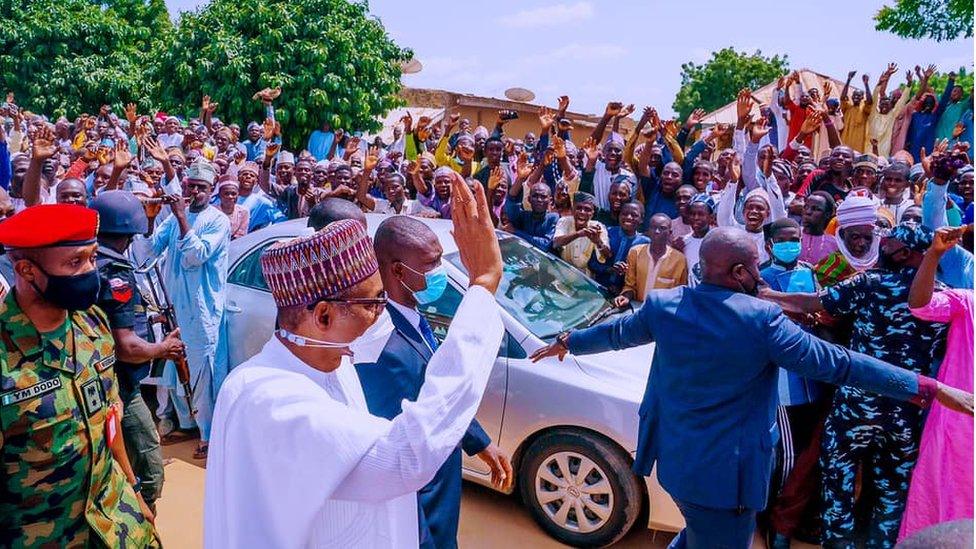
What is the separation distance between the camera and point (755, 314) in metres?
2.83

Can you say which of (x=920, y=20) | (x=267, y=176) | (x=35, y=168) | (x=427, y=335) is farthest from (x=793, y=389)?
(x=920, y=20)

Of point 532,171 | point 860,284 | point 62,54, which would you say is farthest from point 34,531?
point 62,54

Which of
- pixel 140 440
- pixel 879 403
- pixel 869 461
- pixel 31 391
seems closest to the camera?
pixel 31 391

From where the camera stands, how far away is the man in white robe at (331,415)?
5.03 ft

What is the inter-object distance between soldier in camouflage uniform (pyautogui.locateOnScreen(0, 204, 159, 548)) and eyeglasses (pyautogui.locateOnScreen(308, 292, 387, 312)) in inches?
41.8

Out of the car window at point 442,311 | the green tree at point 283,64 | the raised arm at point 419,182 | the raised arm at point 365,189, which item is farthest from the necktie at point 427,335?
the green tree at point 283,64

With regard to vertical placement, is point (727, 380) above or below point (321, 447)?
below

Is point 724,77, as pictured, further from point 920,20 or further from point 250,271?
point 250,271

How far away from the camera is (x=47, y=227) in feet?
7.56

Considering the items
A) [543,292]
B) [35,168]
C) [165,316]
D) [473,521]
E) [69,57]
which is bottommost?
[473,521]

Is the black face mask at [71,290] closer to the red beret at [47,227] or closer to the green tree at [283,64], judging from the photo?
the red beret at [47,227]

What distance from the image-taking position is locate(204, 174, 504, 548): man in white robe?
1.53 meters

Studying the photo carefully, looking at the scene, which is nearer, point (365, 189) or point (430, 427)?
point (430, 427)

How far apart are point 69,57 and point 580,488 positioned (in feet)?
86.3
